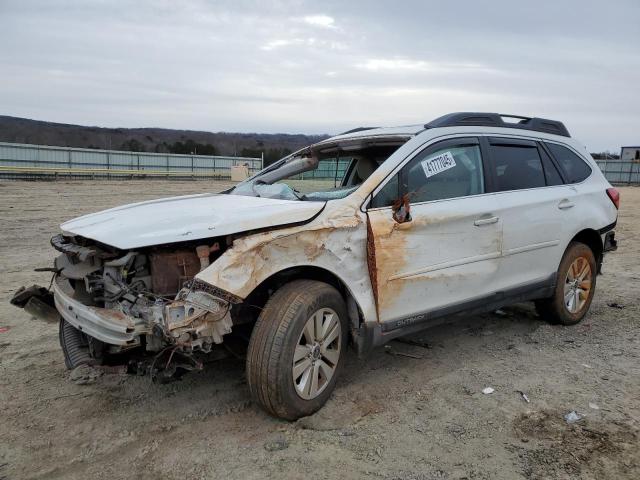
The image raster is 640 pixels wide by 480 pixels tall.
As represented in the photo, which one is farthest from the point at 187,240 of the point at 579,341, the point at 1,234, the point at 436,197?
the point at 1,234

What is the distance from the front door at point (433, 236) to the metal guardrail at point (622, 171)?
46.3 meters

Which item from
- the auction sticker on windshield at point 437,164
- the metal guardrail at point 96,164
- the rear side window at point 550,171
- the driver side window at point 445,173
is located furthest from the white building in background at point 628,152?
the auction sticker on windshield at point 437,164

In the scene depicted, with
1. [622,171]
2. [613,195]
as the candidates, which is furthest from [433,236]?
[622,171]

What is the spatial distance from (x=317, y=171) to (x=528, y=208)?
6.16 ft

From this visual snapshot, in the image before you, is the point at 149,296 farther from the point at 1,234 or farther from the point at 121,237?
the point at 1,234

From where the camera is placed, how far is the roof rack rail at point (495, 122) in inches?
167

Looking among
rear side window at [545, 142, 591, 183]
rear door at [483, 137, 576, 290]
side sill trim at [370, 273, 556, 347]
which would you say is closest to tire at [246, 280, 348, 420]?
side sill trim at [370, 273, 556, 347]

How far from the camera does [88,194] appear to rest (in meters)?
20.4

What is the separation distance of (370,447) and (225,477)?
0.83 meters

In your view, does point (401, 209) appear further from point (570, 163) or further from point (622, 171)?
point (622, 171)

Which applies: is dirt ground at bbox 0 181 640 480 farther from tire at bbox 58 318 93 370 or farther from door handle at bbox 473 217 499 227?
door handle at bbox 473 217 499 227

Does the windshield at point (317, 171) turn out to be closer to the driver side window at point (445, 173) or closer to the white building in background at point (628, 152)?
the driver side window at point (445, 173)

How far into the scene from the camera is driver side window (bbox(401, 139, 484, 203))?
3.89 metres

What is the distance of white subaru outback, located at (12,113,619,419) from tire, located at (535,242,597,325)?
4.7 inches
